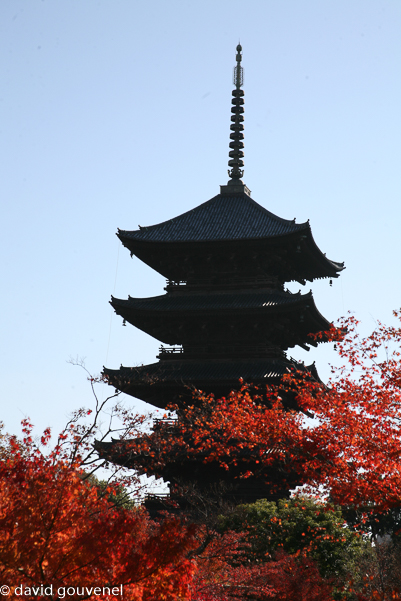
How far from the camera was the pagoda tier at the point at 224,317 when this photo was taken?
2678 centimetres

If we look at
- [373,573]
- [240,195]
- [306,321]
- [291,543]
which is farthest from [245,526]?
[240,195]

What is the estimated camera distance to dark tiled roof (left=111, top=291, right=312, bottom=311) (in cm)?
2668

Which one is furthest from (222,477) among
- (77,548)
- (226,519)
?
(77,548)

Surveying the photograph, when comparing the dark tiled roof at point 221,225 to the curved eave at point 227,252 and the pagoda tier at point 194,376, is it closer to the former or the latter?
the curved eave at point 227,252

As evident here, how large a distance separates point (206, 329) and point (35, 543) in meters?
19.9

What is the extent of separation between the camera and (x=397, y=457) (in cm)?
1457

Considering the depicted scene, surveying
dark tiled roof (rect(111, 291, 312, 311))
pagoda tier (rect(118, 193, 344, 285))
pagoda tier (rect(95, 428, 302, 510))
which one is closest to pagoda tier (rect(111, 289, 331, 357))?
dark tiled roof (rect(111, 291, 312, 311))

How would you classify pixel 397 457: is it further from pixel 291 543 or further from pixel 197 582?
pixel 291 543

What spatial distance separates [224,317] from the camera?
1073 inches

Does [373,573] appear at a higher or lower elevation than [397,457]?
lower

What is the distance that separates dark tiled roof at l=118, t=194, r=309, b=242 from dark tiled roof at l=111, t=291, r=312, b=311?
8.36ft

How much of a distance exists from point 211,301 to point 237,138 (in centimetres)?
1141

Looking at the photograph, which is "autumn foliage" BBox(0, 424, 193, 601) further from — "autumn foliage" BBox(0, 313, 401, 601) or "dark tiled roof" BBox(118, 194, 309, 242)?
"dark tiled roof" BBox(118, 194, 309, 242)

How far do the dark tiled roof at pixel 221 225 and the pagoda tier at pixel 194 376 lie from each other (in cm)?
550
